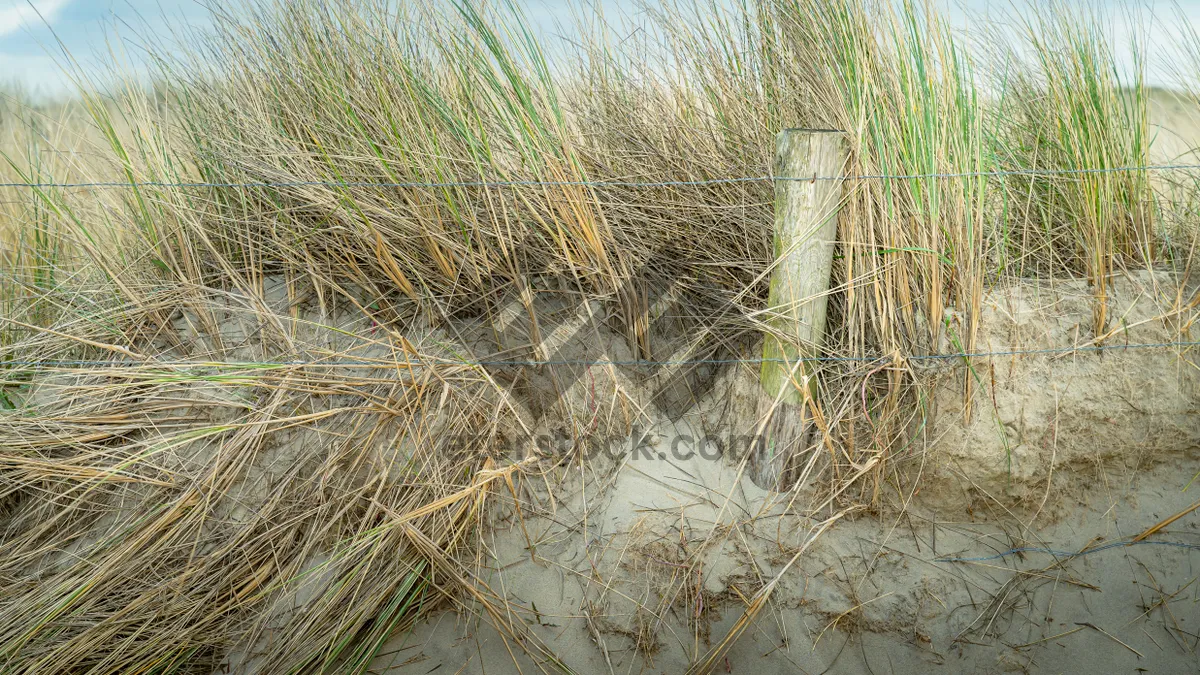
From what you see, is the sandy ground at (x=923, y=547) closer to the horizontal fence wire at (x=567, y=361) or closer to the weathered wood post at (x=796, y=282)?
the horizontal fence wire at (x=567, y=361)

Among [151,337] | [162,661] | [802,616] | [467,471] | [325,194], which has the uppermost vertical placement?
[325,194]

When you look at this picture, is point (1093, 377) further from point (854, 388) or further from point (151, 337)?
point (151, 337)

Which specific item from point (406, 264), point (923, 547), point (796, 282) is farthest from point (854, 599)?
point (406, 264)

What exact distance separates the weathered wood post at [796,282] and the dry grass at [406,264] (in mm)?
102

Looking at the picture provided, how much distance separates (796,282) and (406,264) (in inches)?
54.8

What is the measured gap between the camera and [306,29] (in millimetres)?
3463

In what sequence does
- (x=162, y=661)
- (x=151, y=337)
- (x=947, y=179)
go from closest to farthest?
1. (x=162, y=661)
2. (x=947, y=179)
3. (x=151, y=337)

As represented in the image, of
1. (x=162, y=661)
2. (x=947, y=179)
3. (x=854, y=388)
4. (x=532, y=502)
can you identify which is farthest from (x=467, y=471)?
(x=947, y=179)

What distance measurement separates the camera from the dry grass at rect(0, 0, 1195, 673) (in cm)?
273

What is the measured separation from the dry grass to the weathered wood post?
102 millimetres

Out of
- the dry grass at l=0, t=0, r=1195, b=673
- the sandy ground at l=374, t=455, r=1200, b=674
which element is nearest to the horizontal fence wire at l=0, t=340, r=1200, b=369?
the dry grass at l=0, t=0, r=1195, b=673

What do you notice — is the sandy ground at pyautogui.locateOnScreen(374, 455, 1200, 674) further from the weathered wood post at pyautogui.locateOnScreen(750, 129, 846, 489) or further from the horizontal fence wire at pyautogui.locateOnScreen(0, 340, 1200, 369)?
the horizontal fence wire at pyautogui.locateOnScreen(0, 340, 1200, 369)

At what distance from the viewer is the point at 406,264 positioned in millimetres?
3178

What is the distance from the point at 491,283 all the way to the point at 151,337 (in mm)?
1359
